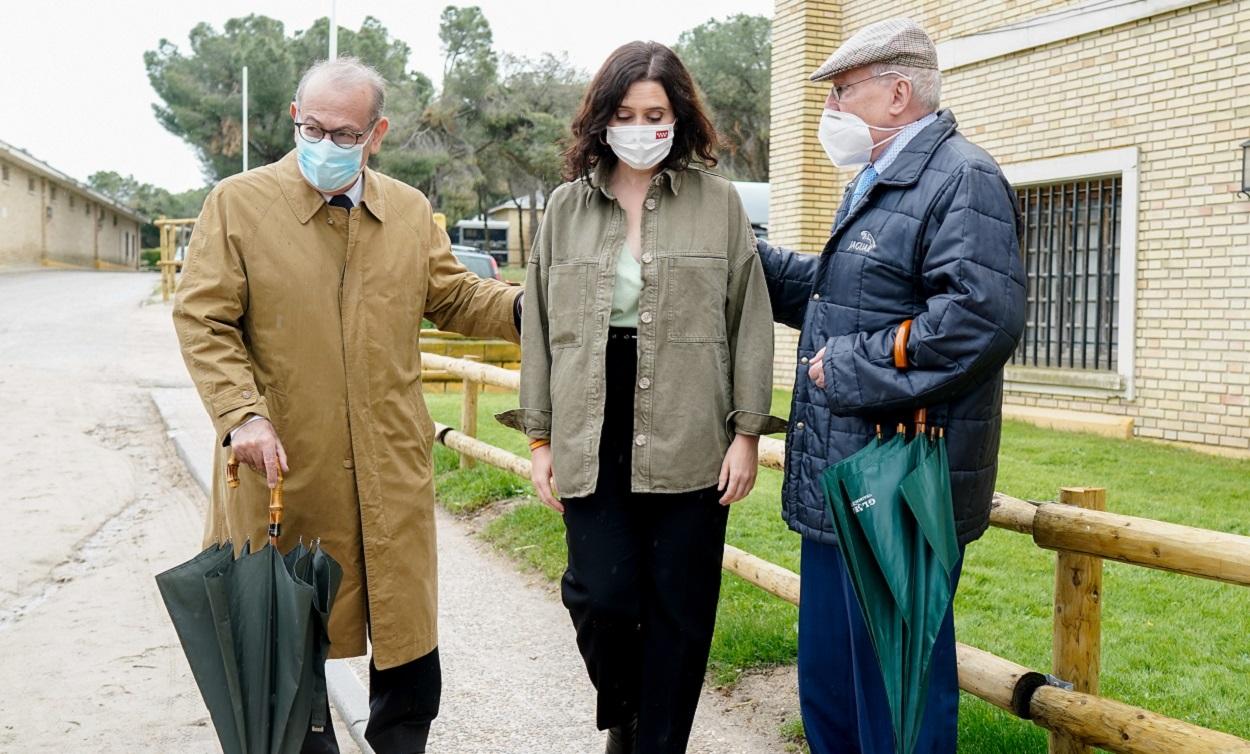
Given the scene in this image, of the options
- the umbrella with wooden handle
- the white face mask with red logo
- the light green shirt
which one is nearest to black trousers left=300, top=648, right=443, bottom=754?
the umbrella with wooden handle

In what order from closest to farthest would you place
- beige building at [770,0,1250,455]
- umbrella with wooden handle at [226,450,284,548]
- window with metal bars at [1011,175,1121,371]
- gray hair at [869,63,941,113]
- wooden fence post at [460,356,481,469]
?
gray hair at [869,63,941,113] → umbrella with wooden handle at [226,450,284,548] → wooden fence post at [460,356,481,469] → beige building at [770,0,1250,455] → window with metal bars at [1011,175,1121,371]

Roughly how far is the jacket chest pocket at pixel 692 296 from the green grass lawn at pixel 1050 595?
164cm

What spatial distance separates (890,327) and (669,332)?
633 millimetres

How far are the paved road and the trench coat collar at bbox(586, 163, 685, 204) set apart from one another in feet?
6.40

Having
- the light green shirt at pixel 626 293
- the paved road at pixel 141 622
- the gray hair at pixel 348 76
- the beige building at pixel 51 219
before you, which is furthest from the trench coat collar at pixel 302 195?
the beige building at pixel 51 219

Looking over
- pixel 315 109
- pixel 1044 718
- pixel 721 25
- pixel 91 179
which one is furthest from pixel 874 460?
pixel 91 179

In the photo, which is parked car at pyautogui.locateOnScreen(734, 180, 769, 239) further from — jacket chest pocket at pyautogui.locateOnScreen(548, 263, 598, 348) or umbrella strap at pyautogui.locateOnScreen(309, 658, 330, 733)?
umbrella strap at pyautogui.locateOnScreen(309, 658, 330, 733)

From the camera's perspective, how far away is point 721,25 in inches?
1781

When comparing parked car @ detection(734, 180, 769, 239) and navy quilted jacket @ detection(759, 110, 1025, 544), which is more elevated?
parked car @ detection(734, 180, 769, 239)

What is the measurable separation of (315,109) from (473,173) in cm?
3871

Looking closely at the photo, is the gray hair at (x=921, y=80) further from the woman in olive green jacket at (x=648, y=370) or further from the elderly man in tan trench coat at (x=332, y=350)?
the elderly man in tan trench coat at (x=332, y=350)

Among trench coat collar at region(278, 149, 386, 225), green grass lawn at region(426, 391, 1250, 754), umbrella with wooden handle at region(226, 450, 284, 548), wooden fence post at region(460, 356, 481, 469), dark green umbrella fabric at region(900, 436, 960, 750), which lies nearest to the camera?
dark green umbrella fabric at region(900, 436, 960, 750)

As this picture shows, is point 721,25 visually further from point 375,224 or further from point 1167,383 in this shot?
point 375,224

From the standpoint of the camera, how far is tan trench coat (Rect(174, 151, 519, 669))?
123 inches
